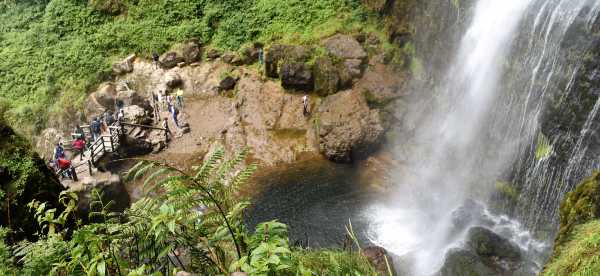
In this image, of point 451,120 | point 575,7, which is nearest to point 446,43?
point 451,120

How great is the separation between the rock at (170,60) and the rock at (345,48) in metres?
7.36

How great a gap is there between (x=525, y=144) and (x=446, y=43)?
19.8 ft

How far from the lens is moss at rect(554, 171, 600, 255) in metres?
7.27

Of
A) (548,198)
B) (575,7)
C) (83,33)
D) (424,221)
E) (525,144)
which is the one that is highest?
(575,7)

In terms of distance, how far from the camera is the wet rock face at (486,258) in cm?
1073

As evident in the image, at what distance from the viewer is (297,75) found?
1912 centimetres

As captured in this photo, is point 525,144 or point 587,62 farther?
point 525,144

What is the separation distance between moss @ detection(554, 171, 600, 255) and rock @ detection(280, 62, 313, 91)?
12.5 meters

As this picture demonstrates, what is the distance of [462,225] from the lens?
12.9m

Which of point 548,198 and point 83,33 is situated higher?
point 83,33

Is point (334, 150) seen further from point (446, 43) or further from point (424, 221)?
point (446, 43)

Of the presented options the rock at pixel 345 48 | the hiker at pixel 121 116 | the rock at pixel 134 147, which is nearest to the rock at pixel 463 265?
the rock at pixel 345 48

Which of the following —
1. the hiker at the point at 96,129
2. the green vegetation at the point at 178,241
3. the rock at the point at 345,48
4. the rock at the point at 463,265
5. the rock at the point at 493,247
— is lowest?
the rock at the point at 463,265

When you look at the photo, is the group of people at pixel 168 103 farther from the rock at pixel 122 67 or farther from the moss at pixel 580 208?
the moss at pixel 580 208
